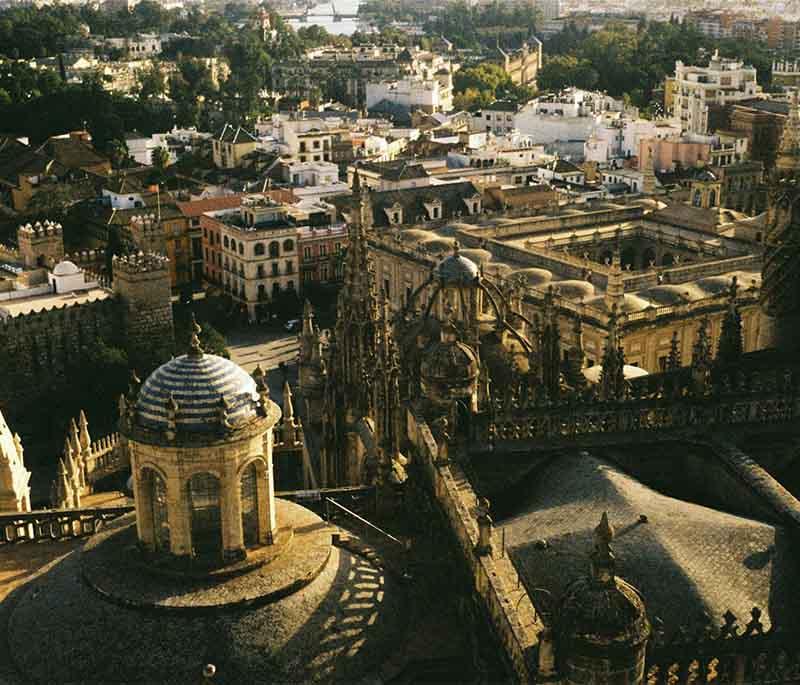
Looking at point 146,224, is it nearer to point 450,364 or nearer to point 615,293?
point 615,293

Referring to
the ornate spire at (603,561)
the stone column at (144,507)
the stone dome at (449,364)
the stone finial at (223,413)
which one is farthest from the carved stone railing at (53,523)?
the ornate spire at (603,561)

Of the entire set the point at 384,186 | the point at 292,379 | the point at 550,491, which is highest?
the point at 550,491

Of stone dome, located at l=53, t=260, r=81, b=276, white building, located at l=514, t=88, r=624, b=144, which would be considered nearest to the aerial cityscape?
stone dome, located at l=53, t=260, r=81, b=276

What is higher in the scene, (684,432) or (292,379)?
(684,432)

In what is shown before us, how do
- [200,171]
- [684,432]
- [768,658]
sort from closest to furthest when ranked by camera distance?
[768,658]
[684,432]
[200,171]

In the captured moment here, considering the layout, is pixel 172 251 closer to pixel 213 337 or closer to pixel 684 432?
pixel 213 337

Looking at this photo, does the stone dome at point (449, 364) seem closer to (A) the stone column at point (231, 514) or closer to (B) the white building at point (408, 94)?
(A) the stone column at point (231, 514)

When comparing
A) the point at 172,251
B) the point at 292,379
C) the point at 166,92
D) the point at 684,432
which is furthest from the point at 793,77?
the point at 684,432
